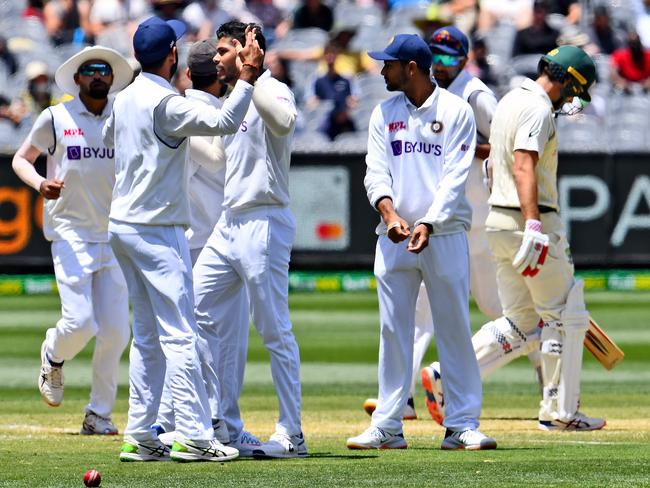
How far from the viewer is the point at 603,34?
2055 centimetres

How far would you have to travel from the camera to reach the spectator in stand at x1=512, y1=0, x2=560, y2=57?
792 inches

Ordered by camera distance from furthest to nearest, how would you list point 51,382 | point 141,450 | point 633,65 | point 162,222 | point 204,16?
point 204,16
point 633,65
point 51,382
point 141,450
point 162,222

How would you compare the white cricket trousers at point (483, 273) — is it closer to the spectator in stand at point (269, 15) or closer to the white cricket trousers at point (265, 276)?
the white cricket trousers at point (265, 276)

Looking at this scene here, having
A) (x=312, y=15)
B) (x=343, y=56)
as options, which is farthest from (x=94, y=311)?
(x=312, y=15)

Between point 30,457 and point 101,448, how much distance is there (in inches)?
23.9

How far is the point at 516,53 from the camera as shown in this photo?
20281 millimetres

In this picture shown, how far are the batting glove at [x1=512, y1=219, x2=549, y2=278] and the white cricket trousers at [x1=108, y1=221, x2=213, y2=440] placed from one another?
218 cm

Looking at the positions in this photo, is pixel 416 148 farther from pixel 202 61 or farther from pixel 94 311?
pixel 94 311

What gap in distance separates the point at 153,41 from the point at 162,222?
2.97 ft

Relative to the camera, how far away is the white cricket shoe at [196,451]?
7.36 metres

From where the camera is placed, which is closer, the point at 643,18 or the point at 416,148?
the point at 416,148

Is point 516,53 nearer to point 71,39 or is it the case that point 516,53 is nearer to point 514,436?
point 71,39

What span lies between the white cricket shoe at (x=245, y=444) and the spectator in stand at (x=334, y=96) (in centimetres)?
1129

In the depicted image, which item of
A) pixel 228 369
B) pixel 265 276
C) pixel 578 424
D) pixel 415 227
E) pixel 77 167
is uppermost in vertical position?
pixel 77 167
